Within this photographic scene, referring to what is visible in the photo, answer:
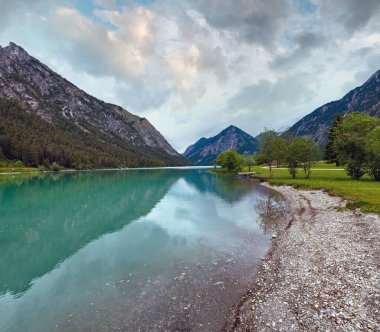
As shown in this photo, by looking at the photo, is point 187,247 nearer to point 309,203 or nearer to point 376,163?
point 309,203

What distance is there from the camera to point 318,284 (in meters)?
16.2

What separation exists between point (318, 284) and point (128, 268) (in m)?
14.1

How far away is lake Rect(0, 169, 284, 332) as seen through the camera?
582 inches

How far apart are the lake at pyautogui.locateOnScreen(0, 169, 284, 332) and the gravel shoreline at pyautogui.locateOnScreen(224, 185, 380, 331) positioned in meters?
1.33

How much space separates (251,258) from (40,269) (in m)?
18.1

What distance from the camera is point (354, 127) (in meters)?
71.6

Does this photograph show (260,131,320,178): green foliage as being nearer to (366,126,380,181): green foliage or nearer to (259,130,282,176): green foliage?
(259,130,282,176): green foliage

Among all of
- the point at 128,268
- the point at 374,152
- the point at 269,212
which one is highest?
the point at 374,152

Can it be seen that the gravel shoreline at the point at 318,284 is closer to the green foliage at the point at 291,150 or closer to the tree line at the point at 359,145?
the tree line at the point at 359,145

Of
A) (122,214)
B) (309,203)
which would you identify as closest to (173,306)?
(122,214)

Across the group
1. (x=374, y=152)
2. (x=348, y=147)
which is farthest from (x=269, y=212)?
(x=348, y=147)

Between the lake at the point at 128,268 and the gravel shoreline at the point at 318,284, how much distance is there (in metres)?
1.33

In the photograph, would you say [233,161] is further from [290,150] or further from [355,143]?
[355,143]

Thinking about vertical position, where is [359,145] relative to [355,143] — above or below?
below
